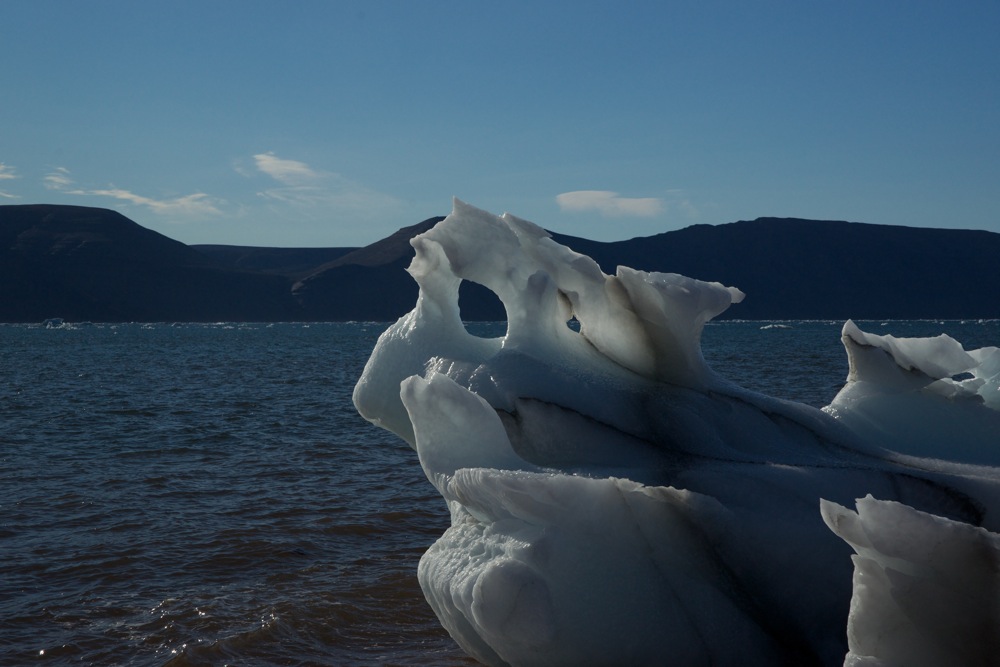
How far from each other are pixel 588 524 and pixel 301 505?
515cm

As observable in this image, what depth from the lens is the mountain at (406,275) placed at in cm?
14512

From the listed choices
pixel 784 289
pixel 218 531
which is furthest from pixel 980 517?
pixel 784 289

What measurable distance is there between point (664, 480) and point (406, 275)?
487ft

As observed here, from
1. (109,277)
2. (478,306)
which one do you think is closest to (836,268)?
(478,306)

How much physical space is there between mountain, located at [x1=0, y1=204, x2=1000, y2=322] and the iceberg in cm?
13666

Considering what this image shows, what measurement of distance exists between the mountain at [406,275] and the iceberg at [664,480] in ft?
448

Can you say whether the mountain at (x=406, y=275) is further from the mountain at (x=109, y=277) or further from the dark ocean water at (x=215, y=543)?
the dark ocean water at (x=215, y=543)

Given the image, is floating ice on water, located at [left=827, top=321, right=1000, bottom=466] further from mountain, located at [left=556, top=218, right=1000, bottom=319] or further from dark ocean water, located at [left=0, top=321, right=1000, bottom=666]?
mountain, located at [left=556, top=218, right=1000, bottom=319]

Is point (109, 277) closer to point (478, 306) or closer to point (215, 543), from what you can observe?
point (478, 306)

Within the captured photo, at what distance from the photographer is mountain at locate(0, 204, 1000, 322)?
145 m

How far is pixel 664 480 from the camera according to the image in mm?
3135

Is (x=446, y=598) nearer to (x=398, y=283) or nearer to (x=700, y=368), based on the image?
(x=700, y=368)

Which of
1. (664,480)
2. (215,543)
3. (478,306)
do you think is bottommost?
(478,306)

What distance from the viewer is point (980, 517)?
9.98 ft
